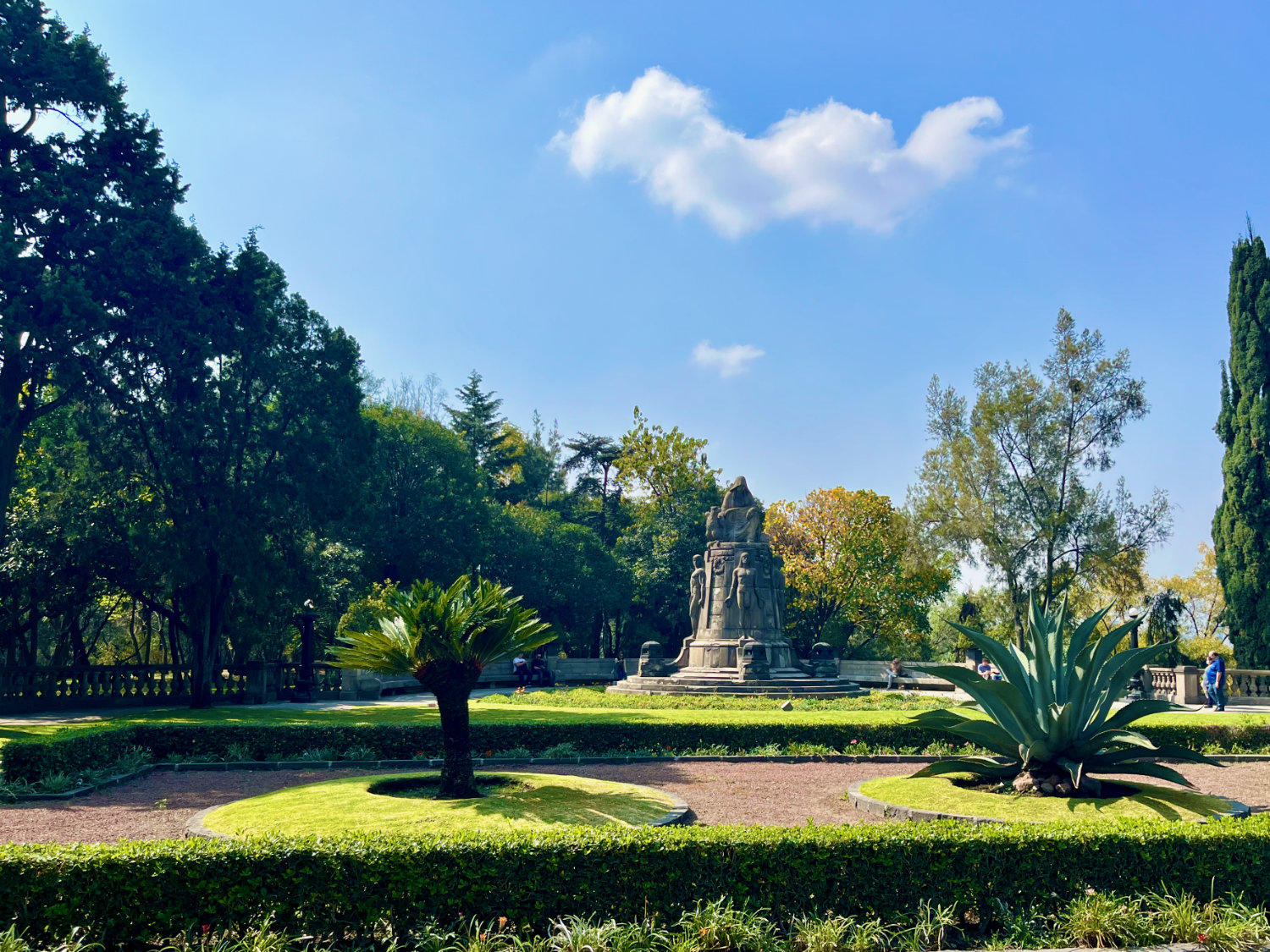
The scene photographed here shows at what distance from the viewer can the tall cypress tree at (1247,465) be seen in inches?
1266

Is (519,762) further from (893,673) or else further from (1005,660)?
(893,673)

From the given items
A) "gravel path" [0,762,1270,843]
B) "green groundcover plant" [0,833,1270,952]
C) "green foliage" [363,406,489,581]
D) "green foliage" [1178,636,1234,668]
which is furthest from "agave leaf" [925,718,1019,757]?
"green foliage" [363,406,489,581]

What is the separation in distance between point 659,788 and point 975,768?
4.34 meters

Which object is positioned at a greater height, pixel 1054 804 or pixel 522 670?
pixel 1054 804

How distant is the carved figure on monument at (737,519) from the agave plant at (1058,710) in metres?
20.0

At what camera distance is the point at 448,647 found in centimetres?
1067

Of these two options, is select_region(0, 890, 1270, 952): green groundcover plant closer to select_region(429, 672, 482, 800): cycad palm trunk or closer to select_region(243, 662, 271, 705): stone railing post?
select_region(429, 672, 482, 800): cycad palm trunk

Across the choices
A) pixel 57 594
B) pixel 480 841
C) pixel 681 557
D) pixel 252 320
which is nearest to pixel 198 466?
pixel 252 320

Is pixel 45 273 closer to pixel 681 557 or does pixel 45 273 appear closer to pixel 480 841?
pixel 480 841

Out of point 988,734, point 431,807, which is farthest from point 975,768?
point 431,807

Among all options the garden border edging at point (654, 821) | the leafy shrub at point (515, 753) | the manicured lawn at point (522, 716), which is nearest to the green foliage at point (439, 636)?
the garden border edging at point (654, 821)

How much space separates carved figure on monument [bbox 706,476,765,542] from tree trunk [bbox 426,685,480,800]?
21342 mm

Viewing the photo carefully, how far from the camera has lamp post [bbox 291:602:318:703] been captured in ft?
98.5

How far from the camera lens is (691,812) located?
10969mm
